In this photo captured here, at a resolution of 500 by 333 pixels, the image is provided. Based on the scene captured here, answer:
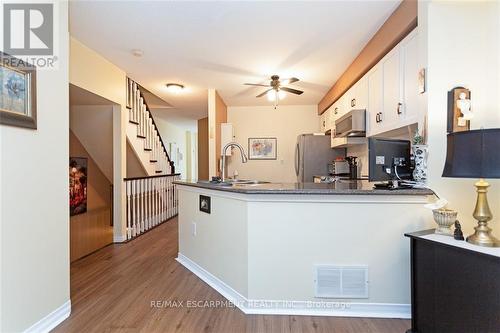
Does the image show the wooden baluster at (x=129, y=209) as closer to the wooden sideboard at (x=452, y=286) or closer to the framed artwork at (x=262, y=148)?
the framed artwork at (x=262, y=148)

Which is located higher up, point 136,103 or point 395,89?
point 136,103

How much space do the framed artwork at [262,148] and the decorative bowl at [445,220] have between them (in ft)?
14.7

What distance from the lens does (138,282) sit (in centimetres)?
264

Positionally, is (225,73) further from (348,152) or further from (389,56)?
(348,152)

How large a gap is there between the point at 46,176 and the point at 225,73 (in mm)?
2742

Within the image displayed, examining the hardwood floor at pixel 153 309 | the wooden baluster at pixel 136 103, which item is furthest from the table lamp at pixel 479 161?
the wooden baluster at pixel 136 103

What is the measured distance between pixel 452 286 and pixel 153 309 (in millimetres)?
2058

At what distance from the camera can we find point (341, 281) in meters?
2.04

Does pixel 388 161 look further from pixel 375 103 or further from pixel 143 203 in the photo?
pixel 143 203

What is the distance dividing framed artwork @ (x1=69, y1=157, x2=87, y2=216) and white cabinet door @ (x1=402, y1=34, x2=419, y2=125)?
15.6 ft

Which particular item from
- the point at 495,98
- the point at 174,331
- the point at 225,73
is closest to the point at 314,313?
the point at 174,331

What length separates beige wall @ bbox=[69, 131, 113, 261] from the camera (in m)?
3.89

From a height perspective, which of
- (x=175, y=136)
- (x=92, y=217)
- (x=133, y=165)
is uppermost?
(x=175, y=136)

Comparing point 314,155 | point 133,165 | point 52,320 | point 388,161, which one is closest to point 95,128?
point 133,165
